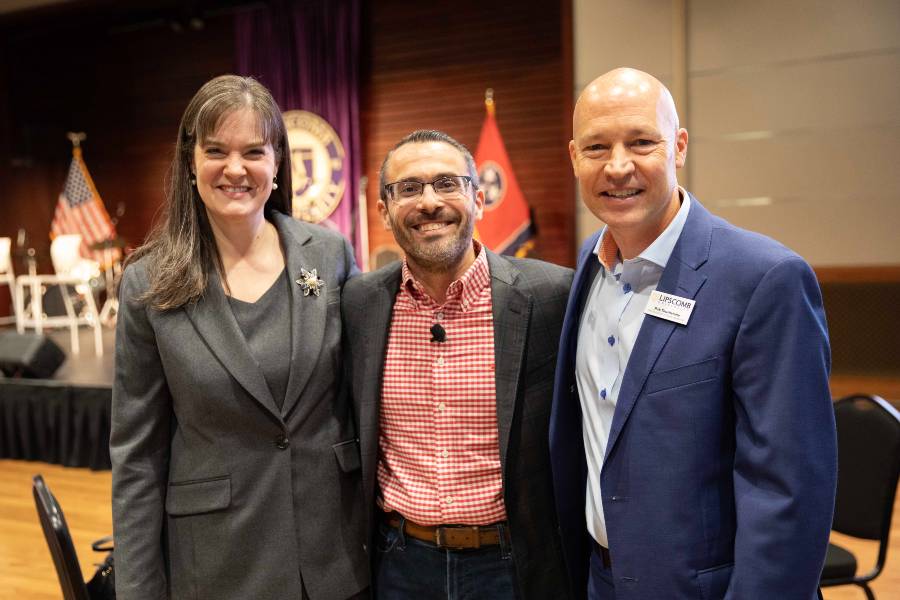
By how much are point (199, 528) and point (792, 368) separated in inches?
51.1

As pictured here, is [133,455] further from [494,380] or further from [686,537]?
[686,537]

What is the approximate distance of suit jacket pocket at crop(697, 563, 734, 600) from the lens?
1318 mm

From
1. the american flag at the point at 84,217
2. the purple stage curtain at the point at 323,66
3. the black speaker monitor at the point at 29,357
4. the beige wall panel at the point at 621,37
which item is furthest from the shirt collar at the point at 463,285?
the american flag at the point at 84,217

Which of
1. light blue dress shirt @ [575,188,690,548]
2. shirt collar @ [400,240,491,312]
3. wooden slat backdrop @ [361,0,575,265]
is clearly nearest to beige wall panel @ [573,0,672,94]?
wooden slat backdrop @ [361,0,575,265]

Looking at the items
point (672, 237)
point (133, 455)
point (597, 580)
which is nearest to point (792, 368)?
point (672, 237)

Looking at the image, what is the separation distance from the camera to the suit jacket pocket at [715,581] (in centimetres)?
132

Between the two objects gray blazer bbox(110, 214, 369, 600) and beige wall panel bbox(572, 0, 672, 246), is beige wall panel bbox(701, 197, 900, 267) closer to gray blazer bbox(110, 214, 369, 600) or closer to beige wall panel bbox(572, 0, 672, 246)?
beige wall panel bbox(572, 0, 672, 246)

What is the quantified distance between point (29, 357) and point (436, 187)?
4879mm

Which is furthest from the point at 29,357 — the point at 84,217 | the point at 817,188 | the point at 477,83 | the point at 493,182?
the point at 817,188

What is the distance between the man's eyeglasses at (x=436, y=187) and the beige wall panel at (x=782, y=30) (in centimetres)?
439

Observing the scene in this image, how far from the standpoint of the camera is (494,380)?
1.71m

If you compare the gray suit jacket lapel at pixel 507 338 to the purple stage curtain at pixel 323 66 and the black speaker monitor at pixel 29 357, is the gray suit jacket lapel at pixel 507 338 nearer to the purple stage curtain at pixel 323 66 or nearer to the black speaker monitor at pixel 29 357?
the black speaker monitor at pixel 29 357

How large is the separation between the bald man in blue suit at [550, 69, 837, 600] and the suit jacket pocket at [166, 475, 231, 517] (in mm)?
805

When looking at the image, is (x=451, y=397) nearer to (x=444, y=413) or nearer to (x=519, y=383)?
(x=444, y=413)
